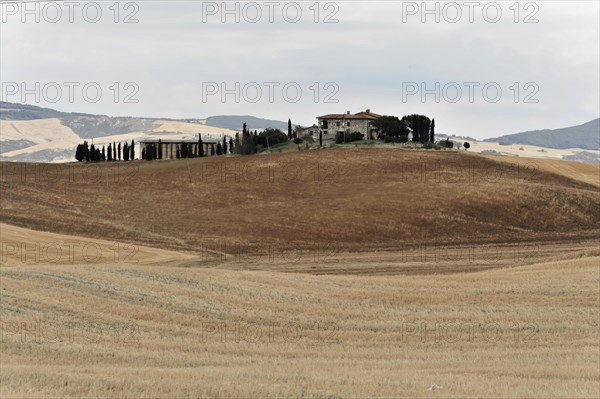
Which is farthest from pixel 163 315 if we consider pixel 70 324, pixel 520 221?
pixel 520 221

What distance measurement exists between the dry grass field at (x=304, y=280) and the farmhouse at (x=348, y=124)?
81.5 feet

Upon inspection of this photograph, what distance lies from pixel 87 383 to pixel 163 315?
45.7 feet

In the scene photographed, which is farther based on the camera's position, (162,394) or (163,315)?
(163,315)

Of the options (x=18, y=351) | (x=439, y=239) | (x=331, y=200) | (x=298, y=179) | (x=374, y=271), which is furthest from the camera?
(x=298, y=179)

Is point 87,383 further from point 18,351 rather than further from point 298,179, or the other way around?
point 298,179

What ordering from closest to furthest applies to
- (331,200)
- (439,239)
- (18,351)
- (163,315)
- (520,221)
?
(18,351) → (163,315) → (439,239) → (520,221) → (331,200)

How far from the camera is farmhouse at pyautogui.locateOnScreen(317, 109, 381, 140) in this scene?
134 meters

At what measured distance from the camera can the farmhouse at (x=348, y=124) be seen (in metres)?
134

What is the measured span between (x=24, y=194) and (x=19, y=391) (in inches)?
2880

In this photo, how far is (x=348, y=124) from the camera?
136375mm

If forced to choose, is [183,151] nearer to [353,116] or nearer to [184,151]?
[184,151]

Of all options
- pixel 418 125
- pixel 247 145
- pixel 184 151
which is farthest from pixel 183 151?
pixel 418 125

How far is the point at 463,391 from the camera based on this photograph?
883 inches

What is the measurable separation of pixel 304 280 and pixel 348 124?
89.2 m
